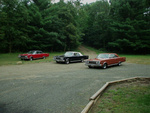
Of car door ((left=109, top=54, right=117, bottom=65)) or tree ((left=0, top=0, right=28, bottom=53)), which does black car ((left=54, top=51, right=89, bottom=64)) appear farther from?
tree ((left=0, top=0, right=28, bottom=53))

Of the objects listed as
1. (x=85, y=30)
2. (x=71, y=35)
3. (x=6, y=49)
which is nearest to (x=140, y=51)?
(x=71, y=35)

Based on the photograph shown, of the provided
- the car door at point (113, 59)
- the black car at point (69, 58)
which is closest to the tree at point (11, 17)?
the black car at point (69, 58)

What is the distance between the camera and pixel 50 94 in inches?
197

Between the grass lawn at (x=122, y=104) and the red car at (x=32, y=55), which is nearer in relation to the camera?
the grass lawn at (x=122, y=104)

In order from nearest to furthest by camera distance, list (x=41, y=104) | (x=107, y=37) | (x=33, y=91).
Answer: (x=41, y=104) < (x=33, y=91) < (x=107, y=37)

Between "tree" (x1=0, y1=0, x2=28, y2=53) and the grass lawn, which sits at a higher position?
"tree" (x1=0, y1=0, x2=28, y2=53)

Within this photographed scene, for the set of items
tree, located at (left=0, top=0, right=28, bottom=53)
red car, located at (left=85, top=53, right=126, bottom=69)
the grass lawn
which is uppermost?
tree, located at (left=0, top=0, right=28, bottom=53)

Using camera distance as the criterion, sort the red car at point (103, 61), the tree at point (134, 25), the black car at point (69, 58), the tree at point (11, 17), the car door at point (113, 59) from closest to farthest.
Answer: the red car at point (103, 61) < the car door at point (113, 59) < the black car at point (69, 58) < the tree at point (11, 17) < the tree at point (134, 25)

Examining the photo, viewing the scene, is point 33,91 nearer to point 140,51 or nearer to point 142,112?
point 142,112

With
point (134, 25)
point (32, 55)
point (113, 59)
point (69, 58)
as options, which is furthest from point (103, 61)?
point (134, 25)

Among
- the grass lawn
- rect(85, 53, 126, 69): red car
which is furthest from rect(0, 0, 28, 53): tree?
the grass lawn

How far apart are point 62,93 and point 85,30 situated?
60031mm

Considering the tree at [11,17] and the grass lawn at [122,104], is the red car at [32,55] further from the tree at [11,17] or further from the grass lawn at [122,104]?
the grass lawn at [122,104]

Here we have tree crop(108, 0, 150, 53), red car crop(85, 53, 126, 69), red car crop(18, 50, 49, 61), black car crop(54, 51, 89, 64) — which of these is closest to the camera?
red car crop(85, 53, 126, 69)
